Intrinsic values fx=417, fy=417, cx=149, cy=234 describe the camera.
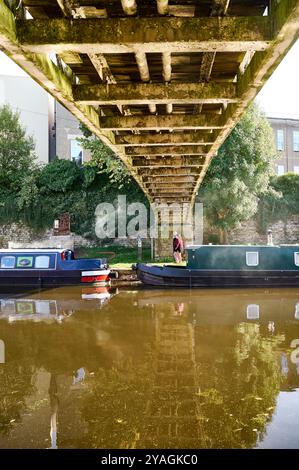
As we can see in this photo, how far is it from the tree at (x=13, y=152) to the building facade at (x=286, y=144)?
20739mm

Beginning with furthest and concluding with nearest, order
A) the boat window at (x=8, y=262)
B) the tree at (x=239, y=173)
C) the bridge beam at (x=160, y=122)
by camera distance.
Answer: the tree at (x=239, y=173)
the boat window at (x=8, y=262)
the bridge beam at (x=160, y=122)

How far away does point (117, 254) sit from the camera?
22484 mm

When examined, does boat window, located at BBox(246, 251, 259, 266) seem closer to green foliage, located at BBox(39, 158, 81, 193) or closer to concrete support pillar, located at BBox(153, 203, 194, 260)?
concrete support pillar, located at BBox(153, 203, 194, 260)

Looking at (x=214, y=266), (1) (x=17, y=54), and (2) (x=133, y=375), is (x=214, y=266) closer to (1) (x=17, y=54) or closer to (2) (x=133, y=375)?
(2) (x=133, y=375)

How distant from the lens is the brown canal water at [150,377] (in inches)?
163

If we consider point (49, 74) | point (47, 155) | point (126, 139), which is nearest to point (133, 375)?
point (49, 74)

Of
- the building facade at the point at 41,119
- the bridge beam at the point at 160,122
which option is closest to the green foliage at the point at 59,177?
the building facade at the point at 41,119

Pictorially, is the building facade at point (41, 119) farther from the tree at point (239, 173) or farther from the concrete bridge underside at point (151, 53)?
the concrete bridge underside at point (151, 53)

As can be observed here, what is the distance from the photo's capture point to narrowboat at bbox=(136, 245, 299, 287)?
14.9 metres

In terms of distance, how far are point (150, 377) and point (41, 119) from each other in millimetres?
29870

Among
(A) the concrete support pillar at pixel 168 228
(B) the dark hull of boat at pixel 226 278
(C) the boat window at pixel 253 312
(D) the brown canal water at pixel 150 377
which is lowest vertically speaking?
(D) the brown canal water at pixel 150 377

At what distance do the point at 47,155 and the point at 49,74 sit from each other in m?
28.8

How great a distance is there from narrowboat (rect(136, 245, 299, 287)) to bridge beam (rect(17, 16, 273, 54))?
11.1m
